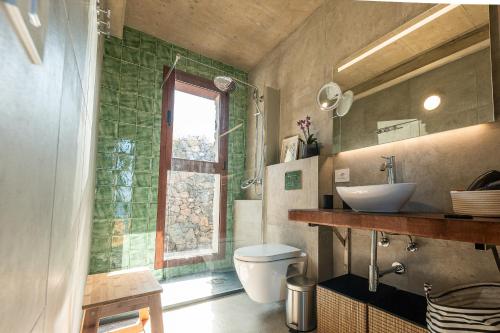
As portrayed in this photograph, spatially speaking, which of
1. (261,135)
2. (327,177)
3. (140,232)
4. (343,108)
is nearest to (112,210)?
(140,232)

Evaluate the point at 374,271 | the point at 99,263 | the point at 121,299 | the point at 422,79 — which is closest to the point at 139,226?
the point at 99,263

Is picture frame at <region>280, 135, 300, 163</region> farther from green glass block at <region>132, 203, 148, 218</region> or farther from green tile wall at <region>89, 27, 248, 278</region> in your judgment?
green glass block at <region>132, 203, 148, 218</region>

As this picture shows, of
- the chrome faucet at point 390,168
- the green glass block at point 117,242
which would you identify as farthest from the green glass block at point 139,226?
the chrome faucet at point 390,168

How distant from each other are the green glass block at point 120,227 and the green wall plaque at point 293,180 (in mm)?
1535

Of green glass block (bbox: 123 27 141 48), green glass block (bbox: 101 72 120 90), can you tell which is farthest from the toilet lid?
green glass block (bbox: 123 27 141 48)

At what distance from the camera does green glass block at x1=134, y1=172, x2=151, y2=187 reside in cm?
238

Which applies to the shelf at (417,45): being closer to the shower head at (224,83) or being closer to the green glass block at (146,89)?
the shower head at (224,83)

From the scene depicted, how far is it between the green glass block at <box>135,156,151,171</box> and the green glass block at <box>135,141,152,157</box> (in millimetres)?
40

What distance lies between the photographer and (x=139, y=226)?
236 cm

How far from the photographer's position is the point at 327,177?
208 cm

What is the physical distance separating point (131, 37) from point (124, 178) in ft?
4.77

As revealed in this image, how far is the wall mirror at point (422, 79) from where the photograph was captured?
1325 mm

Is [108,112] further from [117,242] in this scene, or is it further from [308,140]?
[308,140]

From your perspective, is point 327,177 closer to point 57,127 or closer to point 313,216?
point 313,216
